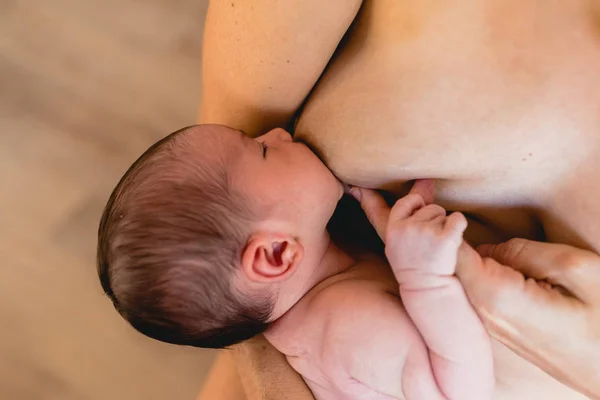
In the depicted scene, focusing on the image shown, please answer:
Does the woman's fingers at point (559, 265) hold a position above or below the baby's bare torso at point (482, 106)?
below

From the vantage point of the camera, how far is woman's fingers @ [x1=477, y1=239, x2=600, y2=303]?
61 centimetres

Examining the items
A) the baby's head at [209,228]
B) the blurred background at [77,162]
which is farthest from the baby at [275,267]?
the blurred background at [77,162]

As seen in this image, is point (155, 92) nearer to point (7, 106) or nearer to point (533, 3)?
point (7, 106)

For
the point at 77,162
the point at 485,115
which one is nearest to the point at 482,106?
the point at 485,115

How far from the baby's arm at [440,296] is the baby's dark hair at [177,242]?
0.16m

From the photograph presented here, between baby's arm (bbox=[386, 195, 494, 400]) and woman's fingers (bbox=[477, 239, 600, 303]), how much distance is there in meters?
0.06

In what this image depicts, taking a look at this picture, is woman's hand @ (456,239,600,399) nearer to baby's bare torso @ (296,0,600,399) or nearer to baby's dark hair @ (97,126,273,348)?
baby's bare torso @ (296,0,600,399)

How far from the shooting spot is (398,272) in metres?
0.71

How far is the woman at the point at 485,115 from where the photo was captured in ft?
1.90

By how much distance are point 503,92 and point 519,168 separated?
80 millimetres

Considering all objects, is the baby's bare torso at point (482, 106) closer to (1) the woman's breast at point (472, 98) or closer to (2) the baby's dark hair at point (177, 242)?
(1) the woman's breast at point (472, 98)

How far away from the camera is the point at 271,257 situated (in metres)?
0.75

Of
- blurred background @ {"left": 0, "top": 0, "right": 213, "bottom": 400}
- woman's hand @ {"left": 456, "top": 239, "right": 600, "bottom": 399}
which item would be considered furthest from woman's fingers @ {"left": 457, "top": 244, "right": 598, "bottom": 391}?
blurred background @ {"left": 0, "top": 0, "right": 213, "bottom": 400}

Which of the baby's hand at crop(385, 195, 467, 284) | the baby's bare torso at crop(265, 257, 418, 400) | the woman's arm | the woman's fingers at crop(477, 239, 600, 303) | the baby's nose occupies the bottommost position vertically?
the baby's bare torso at crop(265, 257, 418, 400)
